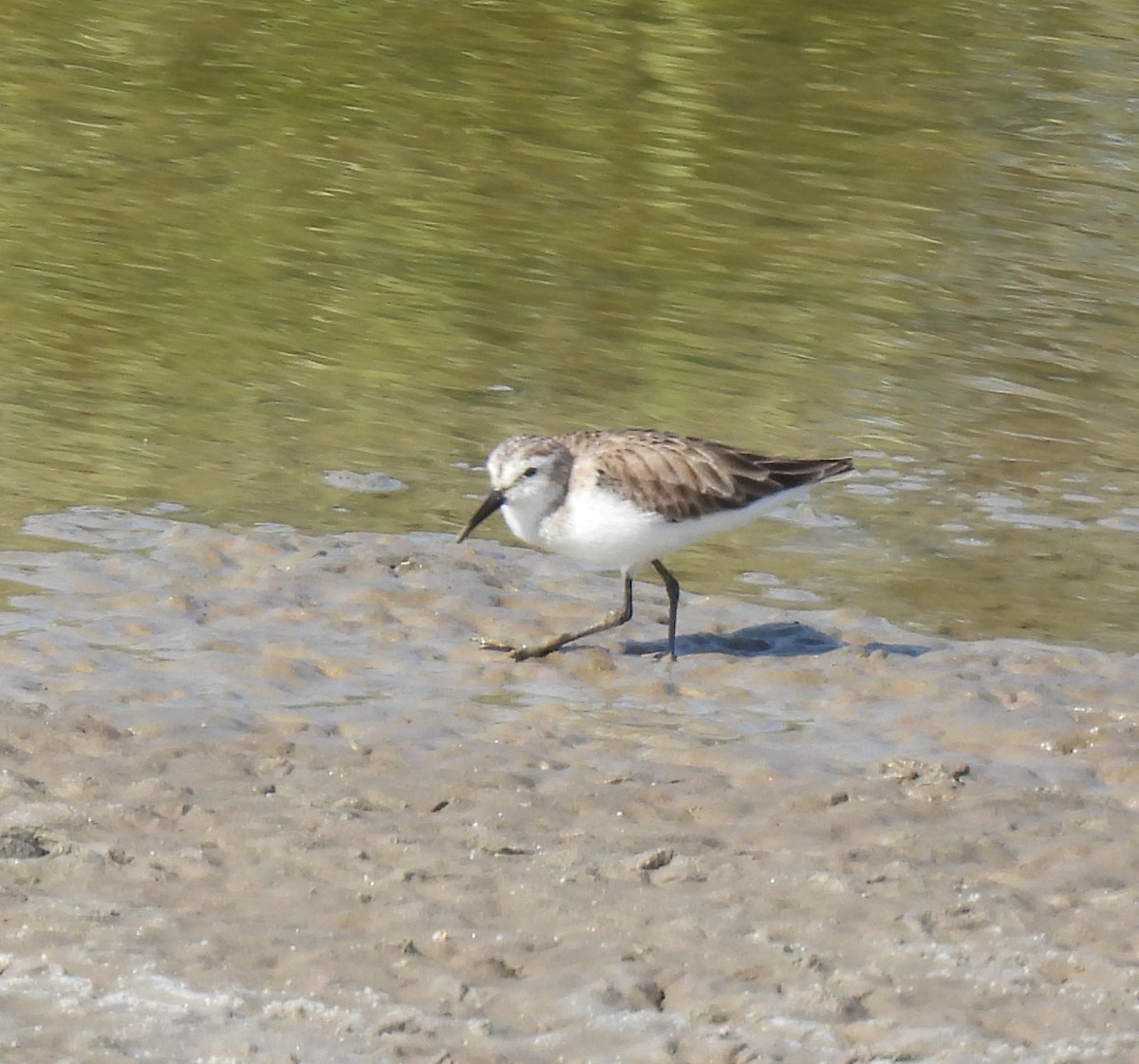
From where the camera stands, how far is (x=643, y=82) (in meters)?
18.6

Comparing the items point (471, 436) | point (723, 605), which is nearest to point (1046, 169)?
point (471, 436)

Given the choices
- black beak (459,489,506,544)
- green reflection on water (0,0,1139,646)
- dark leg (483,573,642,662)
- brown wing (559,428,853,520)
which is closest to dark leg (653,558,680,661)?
dark leg (483,573,642,662)

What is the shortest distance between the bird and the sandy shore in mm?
456

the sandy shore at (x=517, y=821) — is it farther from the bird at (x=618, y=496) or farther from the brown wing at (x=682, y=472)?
the brown wing at (x=682, y=472)

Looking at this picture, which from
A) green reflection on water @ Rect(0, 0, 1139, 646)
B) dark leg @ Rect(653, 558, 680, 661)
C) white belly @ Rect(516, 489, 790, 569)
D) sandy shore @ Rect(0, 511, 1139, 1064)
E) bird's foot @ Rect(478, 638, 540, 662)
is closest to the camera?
sandy shore @ Rect(0, 511, 1139, 1064)

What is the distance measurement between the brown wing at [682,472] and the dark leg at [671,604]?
1.27 ft

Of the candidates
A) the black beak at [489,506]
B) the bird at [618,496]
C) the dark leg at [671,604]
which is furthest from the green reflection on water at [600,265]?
Result: the black beak at [489,506]

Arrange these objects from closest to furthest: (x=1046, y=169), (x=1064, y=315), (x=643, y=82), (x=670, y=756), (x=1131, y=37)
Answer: (x=670, y=756), (x=1064, y=315), (x=1046, y=169), (x=643, y=82), (x=1131, y=37)

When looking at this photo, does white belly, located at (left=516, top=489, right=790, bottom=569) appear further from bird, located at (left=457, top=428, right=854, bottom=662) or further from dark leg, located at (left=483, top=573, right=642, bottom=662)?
dark leg, located at (left=483, top=573, right=642, bottom=662)

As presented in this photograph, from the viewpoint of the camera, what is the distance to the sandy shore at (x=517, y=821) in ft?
17.8

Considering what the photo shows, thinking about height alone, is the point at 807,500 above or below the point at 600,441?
below

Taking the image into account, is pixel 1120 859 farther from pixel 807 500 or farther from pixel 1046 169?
pixel 1046 169

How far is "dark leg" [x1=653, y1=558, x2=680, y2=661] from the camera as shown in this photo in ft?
28.0

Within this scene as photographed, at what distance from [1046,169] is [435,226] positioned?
5.12 meters
